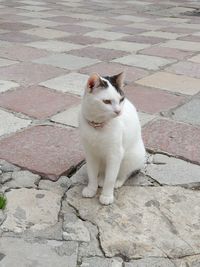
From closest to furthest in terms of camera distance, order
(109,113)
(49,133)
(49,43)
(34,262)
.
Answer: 1. (34,262)
2. (109,113)
3. (49,133)
4. (49,43)

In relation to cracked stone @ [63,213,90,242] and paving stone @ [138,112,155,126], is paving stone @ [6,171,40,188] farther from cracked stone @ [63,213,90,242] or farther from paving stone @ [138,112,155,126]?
paving stone @ [138,112,155,126]

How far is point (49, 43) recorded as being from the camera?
5746 millimetres

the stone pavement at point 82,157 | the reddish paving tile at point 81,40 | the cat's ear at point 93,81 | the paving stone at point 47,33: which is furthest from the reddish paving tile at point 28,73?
the cat's ear at point 93,81

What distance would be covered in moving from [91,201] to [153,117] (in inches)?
52.1

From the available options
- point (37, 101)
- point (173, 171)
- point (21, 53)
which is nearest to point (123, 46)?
point (21, 53)

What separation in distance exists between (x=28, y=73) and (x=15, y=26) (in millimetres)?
2542

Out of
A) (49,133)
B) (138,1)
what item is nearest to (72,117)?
(49,133)

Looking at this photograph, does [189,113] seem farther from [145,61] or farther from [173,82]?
[145,61]

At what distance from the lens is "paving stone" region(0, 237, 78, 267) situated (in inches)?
75.1

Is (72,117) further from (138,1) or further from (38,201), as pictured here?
(138,1)

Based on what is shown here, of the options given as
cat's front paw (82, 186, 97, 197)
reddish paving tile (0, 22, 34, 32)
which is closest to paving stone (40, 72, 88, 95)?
cat's front paw (82, 186, 97, 197)

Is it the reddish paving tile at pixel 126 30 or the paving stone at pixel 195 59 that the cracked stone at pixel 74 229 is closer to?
the paving stone at pixel 195 59

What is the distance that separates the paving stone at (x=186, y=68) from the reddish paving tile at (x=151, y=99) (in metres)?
0.68

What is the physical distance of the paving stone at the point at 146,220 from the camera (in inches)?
80.3
